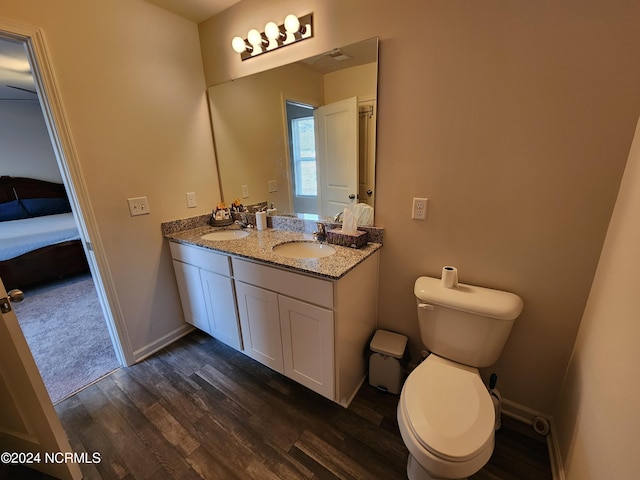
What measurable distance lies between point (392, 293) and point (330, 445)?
876 millimetres

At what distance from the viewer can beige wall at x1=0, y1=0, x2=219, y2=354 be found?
1.48 metres

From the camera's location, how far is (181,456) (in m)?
1.32

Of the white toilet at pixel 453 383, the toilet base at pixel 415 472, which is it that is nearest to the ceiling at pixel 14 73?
the white toilet at pixel 453 383

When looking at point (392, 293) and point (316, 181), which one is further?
point (316, 181)

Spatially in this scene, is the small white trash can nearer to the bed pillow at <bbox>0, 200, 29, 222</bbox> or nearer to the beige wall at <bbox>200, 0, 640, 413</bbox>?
the beige wall at <bbox>200, 0, 640, 413</bbox>

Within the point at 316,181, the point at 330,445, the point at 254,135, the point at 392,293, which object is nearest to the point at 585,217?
the point at 392,293

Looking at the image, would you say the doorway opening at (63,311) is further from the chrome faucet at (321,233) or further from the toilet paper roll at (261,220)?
the chrome faucet at (321,233)

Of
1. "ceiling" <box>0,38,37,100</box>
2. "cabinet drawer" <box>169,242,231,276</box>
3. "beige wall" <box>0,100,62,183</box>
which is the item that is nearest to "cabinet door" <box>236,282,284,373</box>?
"cabinet drawer" <box>169,242,231,276</box>

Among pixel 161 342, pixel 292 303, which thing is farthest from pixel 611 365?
pixel 161 342

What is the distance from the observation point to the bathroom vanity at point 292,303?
133 centimetres

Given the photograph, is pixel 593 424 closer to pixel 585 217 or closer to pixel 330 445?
pixel 585 217

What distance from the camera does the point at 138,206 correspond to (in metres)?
1.84

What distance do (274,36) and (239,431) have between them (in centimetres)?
229

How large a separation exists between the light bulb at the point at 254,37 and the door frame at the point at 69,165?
106 cm
